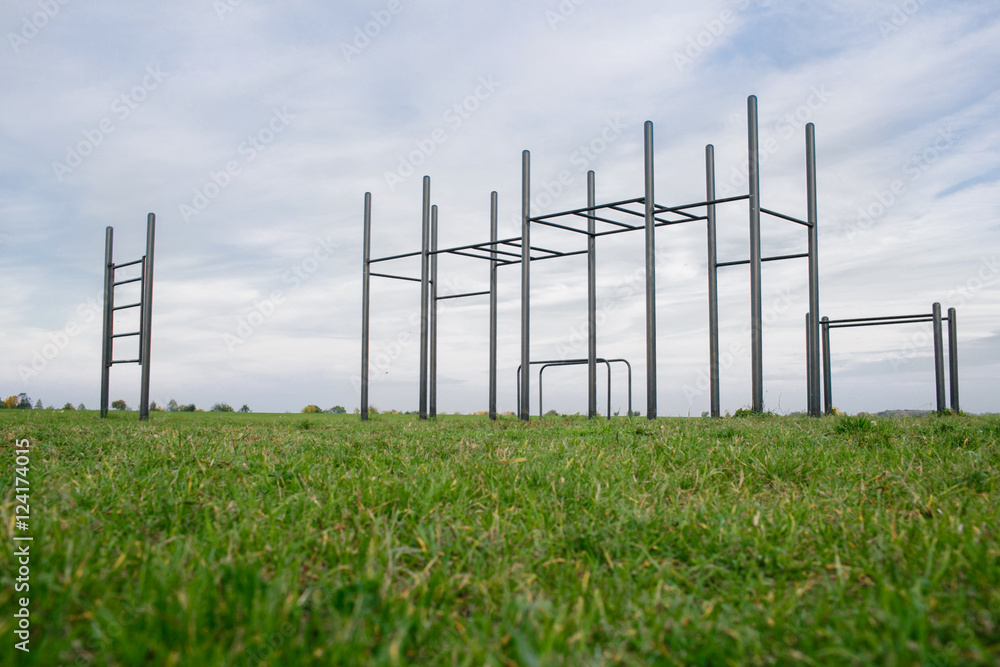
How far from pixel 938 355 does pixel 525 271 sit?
264 inches

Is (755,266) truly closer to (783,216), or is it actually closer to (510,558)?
(783,216)

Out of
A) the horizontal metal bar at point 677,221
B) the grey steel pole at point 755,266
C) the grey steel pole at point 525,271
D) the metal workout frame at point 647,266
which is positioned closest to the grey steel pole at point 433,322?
the metal workout frame at point 647,266

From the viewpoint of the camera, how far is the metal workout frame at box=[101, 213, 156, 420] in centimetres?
1152

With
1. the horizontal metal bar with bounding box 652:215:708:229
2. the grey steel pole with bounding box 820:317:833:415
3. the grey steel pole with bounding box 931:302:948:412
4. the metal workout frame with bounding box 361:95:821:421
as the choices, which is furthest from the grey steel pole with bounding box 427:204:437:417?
the grey steel pole with bounding box 931:302:948:412

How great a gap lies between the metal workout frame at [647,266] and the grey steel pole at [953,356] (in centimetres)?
280

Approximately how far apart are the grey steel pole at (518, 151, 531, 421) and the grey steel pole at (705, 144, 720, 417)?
8.35 ft

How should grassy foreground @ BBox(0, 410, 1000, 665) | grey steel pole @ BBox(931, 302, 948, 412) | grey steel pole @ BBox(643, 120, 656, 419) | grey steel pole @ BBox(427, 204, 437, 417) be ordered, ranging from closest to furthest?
grassy foreground @ BBox(0, 410, 1000, 665) < grey steel pole @ BBox(643, 120, 656, 419) < grey steel pole @ BBox(931, 302, 948, 412) < grey steel pole @ BBox(427, 204, 437, 417)

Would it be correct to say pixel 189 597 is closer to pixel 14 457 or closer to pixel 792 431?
pixel 14 457

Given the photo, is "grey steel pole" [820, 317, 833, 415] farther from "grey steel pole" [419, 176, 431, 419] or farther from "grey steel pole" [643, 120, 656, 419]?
"grey steel pole" [419, 176, 431, 419]

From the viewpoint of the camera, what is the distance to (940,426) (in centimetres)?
574

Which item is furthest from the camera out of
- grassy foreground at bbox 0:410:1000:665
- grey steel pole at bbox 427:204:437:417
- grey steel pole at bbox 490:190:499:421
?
→ grey steel pole at bbox 427:204:437:417

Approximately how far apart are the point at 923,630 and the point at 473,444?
10.5ft

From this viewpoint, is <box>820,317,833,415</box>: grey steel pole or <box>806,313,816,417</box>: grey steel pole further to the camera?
<box>820,317,833,415</box>: grey steel pole

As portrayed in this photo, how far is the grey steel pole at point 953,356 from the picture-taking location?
11500mm
